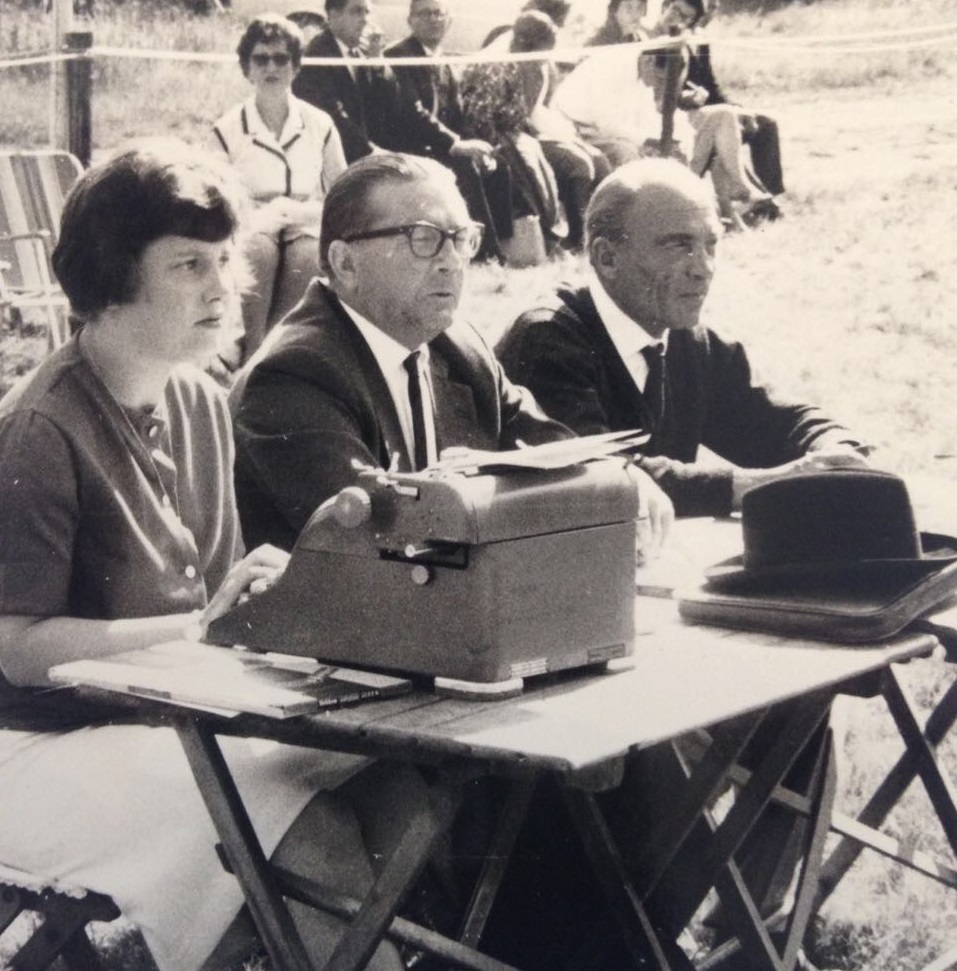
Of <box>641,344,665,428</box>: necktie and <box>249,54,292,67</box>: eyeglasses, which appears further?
<box>641,344,665,428</box>: necktie

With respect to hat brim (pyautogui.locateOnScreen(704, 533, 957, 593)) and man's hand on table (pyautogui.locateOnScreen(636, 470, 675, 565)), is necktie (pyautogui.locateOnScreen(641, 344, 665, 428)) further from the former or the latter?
hat brim (pyautogui.locateOnScreen(704, 533, 957, 593))

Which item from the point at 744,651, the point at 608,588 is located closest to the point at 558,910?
the point at 744,651

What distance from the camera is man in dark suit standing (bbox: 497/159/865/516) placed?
3.26 metres

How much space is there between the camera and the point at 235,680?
1.90 metres

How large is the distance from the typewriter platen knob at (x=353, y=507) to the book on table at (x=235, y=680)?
0.66ft

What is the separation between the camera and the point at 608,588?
1.98 m

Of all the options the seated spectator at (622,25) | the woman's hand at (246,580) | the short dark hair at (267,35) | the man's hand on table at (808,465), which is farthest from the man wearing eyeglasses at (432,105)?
the woman's hand at (246,580)

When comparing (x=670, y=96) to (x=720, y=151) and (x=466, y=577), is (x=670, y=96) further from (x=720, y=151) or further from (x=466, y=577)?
(x=466, y=577)

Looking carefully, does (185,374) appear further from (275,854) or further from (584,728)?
(584,728)

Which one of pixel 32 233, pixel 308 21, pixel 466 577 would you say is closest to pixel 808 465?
pixel 308 21

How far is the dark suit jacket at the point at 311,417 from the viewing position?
2508 millimetres

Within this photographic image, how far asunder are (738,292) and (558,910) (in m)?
1.57

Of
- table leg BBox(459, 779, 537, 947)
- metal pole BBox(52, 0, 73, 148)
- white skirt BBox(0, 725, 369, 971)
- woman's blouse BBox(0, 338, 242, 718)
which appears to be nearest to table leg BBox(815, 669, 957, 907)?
table leg BBox(459, 779, 537, 947)

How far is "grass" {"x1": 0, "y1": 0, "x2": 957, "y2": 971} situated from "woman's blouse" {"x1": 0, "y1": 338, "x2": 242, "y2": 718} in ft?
3.34
